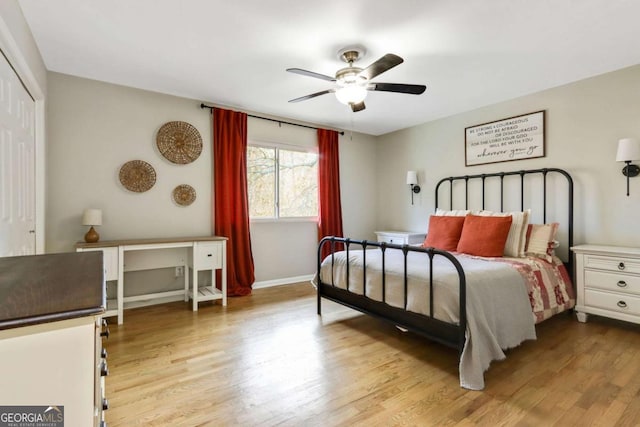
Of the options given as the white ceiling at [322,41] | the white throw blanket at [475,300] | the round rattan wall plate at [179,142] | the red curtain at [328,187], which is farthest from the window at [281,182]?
the white throw blanket at [475,300]

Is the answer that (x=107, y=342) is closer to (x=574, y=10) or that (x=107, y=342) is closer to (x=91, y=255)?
(x=91, y=255)

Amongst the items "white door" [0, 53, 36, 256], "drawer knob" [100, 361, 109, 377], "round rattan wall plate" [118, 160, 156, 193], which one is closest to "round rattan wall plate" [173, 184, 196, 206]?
"round rattan wall plate" [118, 160, 156, 193]

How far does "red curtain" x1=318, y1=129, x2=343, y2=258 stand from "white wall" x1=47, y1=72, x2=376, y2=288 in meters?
0.71

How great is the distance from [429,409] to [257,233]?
3045 mm

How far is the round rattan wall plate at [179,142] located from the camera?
3.53 metres

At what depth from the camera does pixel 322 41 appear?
2436mm

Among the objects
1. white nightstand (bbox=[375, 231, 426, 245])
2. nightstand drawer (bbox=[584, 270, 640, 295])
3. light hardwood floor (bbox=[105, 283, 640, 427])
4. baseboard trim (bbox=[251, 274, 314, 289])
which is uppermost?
white nightstand (bbox=[375, 231, 426, 245])

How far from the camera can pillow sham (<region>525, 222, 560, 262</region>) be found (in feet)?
9.75

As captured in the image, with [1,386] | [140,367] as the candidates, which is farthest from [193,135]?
[1,386]

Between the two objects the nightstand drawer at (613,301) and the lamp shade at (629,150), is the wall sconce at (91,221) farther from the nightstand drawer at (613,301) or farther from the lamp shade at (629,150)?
the lamp shade at (629,150)

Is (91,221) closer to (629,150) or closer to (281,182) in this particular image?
(281,182)

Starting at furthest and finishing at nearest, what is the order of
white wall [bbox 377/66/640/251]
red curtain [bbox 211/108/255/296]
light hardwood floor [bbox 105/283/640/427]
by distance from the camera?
red curtain [bbox 211/108/255/296], white wall [bbox 377/66/640/251], light hardwood floor [bbox 105/283/640/427]

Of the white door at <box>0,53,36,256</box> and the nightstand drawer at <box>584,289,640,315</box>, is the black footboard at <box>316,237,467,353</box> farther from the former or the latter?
the white door at <box>0,53,36,256</box>

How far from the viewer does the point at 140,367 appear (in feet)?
7.00
